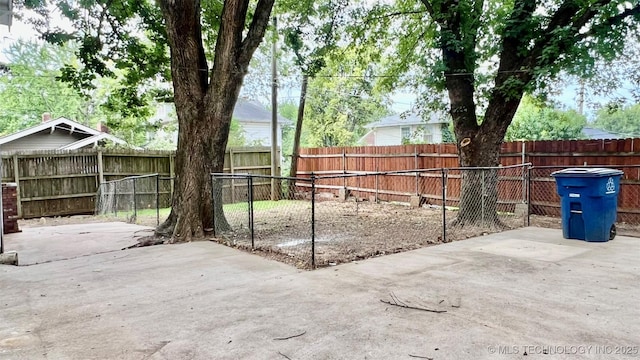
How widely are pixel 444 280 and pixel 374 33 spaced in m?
7.48

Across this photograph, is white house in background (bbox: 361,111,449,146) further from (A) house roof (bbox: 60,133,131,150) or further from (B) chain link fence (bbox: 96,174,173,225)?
(A) house roof (bbox: 60,133,131,150)

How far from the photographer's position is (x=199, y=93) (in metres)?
6.91

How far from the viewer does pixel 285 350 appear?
274cm

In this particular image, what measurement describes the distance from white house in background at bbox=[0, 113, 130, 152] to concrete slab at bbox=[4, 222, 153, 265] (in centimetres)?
760

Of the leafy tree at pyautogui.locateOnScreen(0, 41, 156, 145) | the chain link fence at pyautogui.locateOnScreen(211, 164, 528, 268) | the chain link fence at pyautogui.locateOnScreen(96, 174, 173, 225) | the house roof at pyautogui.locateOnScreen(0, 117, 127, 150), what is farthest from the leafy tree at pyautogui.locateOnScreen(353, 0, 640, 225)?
the leafy tree at pyautogui.locateOnScreen(0, 41, 156, 145)

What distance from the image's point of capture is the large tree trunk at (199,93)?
675 cm

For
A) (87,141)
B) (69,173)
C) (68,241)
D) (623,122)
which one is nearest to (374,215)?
(68,241)

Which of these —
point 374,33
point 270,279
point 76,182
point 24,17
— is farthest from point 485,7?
point 76,182

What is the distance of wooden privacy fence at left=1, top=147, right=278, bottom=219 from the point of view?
11.3 m

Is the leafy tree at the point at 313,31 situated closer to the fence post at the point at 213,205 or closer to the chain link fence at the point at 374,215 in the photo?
the chain link fence at the point at 374,215

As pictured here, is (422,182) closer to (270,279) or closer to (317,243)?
(317,243)

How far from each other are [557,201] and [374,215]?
13.5ft

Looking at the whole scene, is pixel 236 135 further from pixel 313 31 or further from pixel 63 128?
pixel 313 31

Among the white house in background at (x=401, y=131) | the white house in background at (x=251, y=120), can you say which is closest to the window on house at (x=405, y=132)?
the white house in background at (x=401, y=131)
